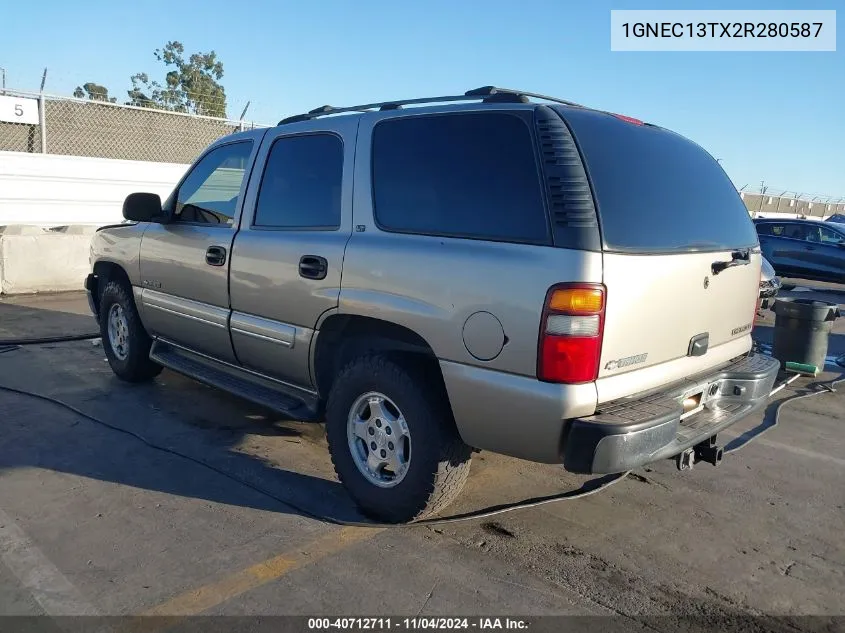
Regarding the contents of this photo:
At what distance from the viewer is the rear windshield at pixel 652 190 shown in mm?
3061

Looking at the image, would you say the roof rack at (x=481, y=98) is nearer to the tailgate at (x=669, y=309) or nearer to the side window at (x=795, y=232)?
the tailgate at (x=669, y=309)

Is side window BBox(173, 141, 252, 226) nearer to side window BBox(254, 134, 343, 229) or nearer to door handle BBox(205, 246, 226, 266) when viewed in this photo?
door handle BBox(205, 246, 226, 266)

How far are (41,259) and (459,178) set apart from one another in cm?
929

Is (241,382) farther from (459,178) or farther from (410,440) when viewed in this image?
(459,178)

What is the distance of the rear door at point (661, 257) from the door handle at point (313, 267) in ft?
4.83

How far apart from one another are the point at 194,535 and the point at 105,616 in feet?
2.22

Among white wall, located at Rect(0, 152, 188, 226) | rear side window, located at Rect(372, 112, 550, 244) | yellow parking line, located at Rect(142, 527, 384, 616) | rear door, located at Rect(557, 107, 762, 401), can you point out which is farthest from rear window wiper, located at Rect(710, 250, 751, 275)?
white wall, located at Rect(0, 152, 188, 226)

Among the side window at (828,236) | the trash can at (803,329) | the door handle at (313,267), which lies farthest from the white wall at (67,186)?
the side window at (828,236)

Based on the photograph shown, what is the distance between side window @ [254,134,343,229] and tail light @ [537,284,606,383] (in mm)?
1496

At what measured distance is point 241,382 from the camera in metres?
4.59

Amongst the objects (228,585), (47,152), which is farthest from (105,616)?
(47,152)

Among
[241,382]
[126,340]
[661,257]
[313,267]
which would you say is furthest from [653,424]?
[126,340]

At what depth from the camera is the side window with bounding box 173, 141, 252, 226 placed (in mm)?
4707

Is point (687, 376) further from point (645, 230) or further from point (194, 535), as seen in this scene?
point (194, 535)
